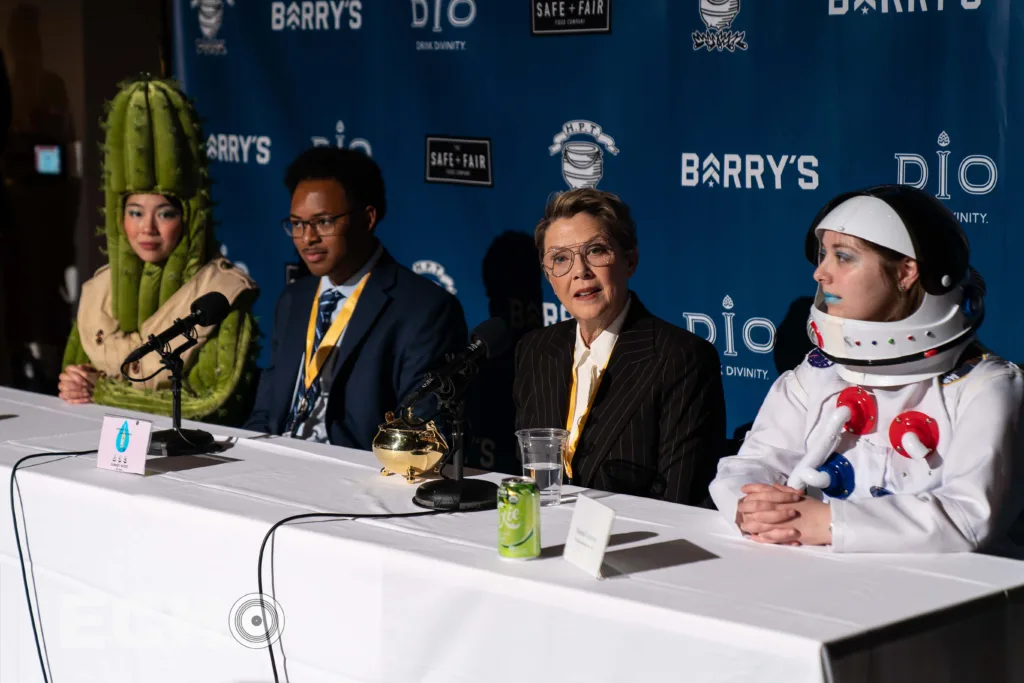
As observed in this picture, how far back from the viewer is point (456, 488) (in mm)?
2182

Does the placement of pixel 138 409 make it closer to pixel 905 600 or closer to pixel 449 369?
pixel 449 369

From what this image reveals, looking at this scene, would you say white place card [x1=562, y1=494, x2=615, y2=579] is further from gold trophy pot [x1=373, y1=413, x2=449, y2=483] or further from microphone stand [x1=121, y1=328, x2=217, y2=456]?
microphone stand [x1=121, y1=328, x2=217, y2=456]

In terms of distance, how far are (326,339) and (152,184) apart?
752 mm

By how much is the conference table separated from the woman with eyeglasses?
402 millimetres

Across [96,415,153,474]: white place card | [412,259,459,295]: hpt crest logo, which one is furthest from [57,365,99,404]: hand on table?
[412,259,459,295]: hpt crest logo

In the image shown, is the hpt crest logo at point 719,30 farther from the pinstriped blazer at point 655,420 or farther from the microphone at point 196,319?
the microphone at point 196,319

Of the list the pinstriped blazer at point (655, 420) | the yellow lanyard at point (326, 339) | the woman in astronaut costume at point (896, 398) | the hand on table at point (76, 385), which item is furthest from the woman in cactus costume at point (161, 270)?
the woman in astronaut costume at point (896, 398)

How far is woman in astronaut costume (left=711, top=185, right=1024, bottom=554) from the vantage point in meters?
1.91

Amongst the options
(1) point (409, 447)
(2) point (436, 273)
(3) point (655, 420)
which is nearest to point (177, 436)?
(1) point (409, 447)

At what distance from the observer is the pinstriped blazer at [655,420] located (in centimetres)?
270

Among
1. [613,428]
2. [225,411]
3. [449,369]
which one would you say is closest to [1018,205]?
[613,428]

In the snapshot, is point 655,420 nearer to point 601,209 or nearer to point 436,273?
point 601,209

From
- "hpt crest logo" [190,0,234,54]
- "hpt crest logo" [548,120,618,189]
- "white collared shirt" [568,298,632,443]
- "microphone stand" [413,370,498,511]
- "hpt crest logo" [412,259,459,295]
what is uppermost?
"hpt crest logo" [190,0,234,54]

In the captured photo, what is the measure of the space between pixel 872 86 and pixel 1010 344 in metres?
0.76
